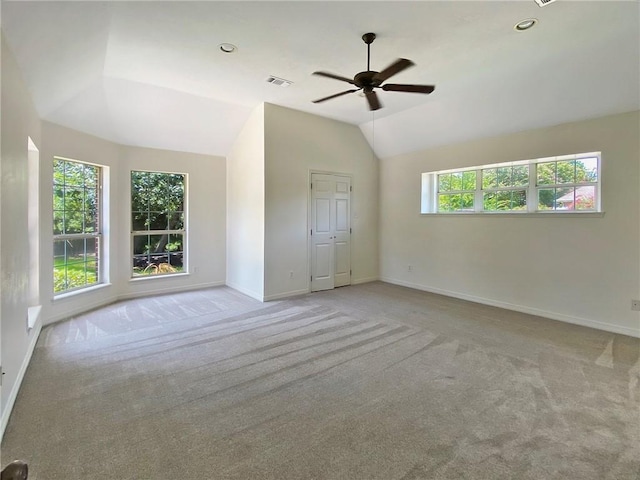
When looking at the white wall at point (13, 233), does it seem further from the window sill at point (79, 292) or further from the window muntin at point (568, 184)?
the window muntin at point (568, 184)

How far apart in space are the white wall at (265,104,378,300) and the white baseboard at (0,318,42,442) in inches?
107

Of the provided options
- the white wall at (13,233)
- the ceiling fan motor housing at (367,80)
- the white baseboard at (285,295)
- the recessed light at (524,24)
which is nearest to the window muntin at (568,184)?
the recessed light at (524,24)

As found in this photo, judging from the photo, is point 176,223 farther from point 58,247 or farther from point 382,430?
point 382,430

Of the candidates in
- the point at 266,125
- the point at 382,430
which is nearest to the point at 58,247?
the point at 266,125

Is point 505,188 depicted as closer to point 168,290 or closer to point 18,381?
point 168,290

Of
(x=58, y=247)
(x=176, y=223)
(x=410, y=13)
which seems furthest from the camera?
(x=176, y=223)

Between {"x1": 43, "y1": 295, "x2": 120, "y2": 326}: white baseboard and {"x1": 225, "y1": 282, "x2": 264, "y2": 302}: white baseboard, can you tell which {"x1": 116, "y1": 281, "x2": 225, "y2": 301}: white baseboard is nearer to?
{"x1": 43, "y1": 295, "x2": 120, "y2": 326}: white baseboard

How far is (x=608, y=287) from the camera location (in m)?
3.84

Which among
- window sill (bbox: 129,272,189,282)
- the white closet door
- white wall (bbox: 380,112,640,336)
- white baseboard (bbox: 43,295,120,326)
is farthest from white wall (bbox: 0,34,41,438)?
white wall (bbox: 380,112,640,336)

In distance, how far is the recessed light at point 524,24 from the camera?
8.94 ft

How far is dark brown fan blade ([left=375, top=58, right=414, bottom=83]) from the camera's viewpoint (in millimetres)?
2489

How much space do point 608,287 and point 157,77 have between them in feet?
19.7

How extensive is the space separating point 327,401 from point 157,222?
4536 millimetres

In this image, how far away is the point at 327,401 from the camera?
2.35 meters
